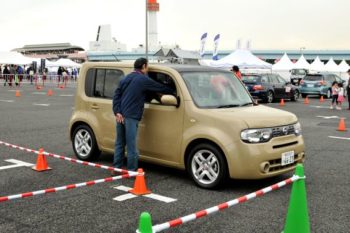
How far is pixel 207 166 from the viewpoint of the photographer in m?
6.30

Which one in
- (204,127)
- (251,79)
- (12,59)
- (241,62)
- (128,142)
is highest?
(12,59)

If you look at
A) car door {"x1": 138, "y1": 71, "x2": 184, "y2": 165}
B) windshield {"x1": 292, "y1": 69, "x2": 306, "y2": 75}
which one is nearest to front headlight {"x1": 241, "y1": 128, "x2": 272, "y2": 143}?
car door {"x1": 138, "y1": 71, "x2": 184, "y2": 165}

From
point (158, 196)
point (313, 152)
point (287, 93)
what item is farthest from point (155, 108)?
point (287, 93)

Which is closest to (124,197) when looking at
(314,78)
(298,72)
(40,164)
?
(40,164)

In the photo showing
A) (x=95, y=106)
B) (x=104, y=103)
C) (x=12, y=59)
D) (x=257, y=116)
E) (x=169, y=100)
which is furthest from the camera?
(x=12, y=59)

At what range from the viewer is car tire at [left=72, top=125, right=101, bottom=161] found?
7.98 meters

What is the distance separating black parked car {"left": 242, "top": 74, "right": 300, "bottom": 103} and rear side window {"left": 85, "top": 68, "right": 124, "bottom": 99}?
639 inches

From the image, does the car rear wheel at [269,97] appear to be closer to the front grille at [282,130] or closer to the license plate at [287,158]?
the front grille at [282,130]

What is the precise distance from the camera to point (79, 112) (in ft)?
26.7

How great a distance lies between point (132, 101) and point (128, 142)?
0.63 meters

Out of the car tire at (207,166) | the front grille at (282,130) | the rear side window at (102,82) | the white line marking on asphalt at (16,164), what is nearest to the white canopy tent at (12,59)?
the white line marking on asphalt at (16,164)

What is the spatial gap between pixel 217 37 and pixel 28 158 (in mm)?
46335

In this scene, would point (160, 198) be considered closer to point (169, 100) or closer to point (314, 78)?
→ point (169, 100)

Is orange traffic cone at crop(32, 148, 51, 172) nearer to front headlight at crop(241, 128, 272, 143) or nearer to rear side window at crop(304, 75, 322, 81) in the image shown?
front headlight at crop(241, 128, 272, 143)
